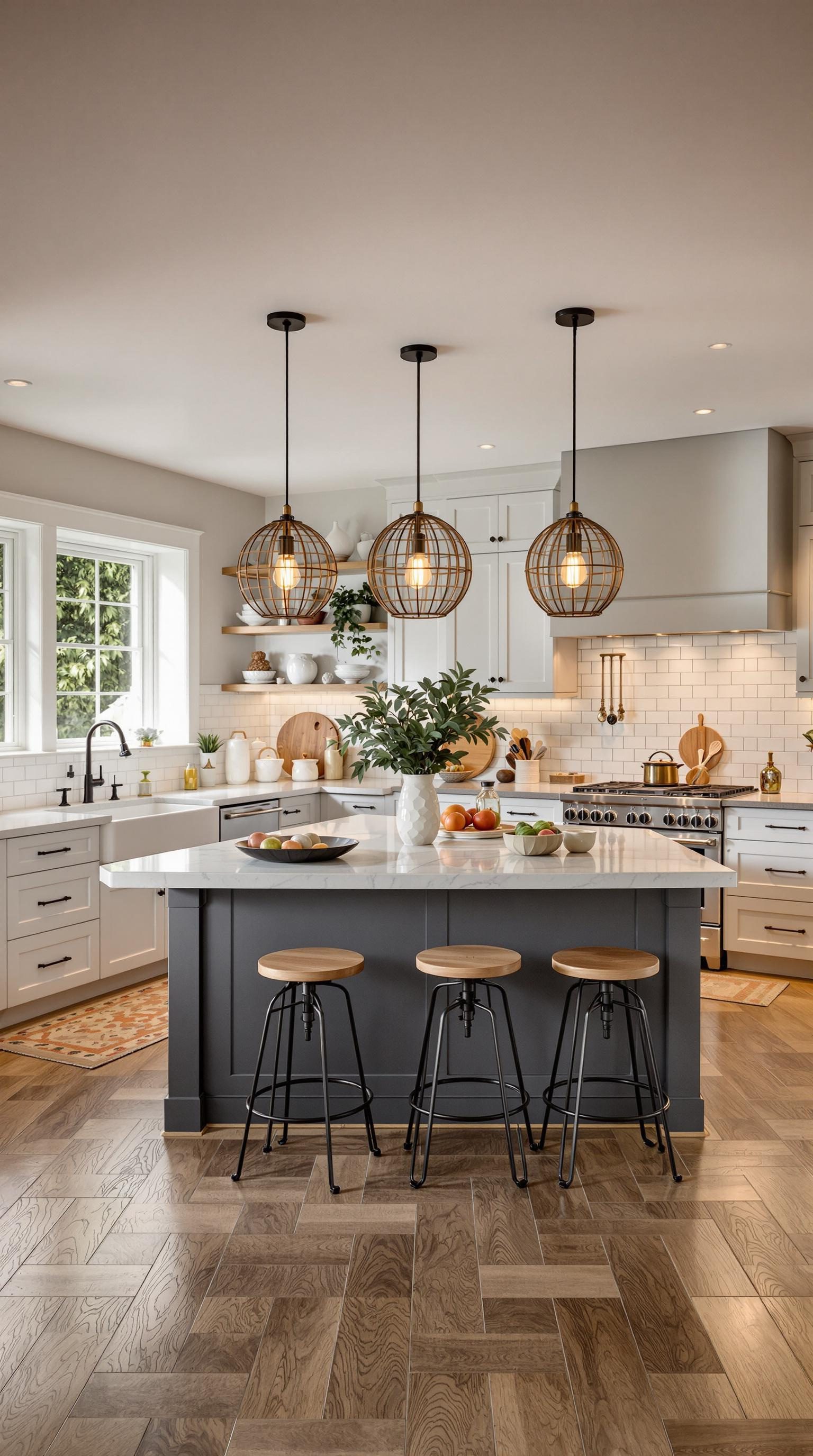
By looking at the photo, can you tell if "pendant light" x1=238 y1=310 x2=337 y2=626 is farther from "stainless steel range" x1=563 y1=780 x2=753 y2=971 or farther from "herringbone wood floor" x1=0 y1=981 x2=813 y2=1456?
"stainless steel range" x1=563 y1=780 x2=753 y2=971

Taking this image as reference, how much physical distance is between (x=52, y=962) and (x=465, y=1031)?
7.62ft

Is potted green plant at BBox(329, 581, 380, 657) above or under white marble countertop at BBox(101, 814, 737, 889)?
above

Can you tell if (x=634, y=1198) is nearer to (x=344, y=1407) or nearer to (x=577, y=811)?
(x=344, y=1407)

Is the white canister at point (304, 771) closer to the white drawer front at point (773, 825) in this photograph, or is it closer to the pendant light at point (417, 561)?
the white drawer front at point (773, 825)

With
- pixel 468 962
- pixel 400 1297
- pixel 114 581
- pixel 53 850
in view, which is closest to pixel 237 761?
pixel 114 581

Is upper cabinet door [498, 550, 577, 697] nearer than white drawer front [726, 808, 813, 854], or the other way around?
white drawer front [726, 808, 813, 854]

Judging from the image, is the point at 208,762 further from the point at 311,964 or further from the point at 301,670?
the point at 311,964

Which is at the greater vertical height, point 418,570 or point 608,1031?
point 418,570

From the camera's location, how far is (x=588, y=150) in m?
2.69

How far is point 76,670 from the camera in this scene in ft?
20.0

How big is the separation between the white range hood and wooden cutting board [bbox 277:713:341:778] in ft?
7.38

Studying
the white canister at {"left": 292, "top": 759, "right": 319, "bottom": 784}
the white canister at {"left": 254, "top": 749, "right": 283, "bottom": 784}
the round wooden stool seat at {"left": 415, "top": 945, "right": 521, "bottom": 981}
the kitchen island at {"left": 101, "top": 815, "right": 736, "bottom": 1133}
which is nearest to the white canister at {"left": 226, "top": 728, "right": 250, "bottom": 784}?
the white canister at {"left": 254, "top": 749, "right": 283, "bottom": 784}

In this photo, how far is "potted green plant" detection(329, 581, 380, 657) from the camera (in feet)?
22.2

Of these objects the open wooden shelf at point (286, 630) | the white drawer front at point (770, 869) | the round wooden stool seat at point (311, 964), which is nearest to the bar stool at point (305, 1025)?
the round wooden stool seat at point (311, 964)
